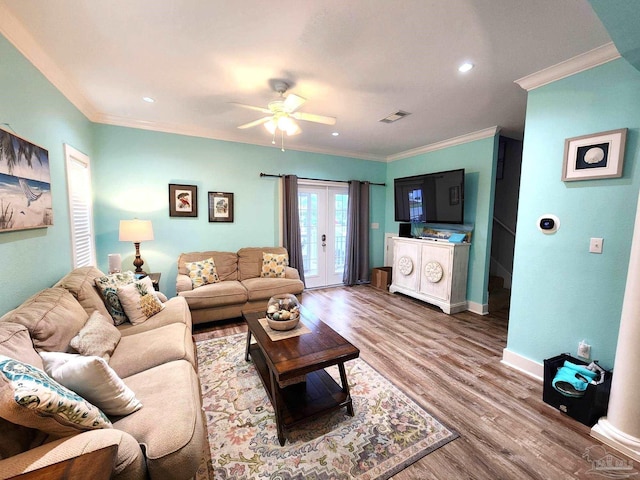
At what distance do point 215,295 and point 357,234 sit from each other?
117 inches

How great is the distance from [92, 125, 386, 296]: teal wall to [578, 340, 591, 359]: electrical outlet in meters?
3.92

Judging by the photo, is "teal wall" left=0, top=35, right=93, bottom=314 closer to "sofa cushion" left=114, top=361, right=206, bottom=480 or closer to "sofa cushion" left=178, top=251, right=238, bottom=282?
"sofa cushion" left=114, top=361, right=206, bottom=480

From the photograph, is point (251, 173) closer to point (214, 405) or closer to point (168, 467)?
point (214, 405)

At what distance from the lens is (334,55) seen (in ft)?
6.64

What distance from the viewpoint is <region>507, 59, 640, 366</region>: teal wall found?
74.0 inches

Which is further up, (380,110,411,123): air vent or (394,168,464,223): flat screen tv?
(380,110,411,123): air vent

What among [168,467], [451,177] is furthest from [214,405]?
[451,177]

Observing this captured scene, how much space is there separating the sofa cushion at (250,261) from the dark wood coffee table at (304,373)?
74.7 inches

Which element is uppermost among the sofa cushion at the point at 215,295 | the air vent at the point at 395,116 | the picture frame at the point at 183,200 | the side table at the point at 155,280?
the air vent at the point at 395,116

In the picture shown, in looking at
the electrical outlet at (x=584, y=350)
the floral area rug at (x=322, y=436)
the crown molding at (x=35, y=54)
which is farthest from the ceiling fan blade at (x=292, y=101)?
the electrical outlet at (x=584, y=350)

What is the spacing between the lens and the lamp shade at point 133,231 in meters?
3.16

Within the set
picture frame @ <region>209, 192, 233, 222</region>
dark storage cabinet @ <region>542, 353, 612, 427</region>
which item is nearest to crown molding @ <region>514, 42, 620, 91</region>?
dark storage cabinet @ <region>542, 353, 612, 427</region>

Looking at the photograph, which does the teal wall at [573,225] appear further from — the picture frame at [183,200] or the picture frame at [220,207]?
the picture frame at [183,200]

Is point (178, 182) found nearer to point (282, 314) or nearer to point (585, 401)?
point (282, 314)
